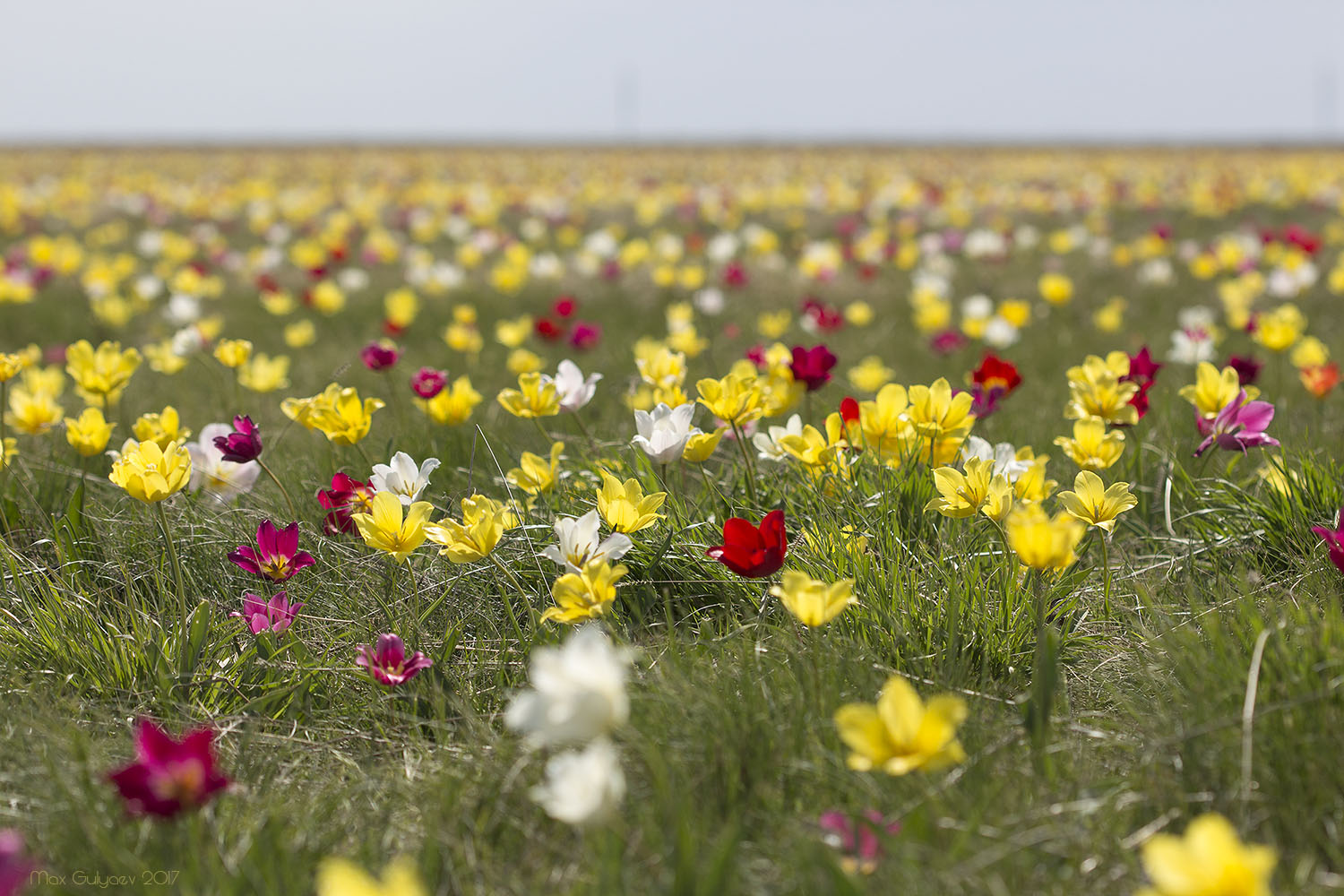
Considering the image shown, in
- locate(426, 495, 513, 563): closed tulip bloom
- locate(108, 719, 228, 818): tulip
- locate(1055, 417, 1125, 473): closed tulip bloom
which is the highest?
locate(1055, 417, 1125, 473): closed tulip bloom

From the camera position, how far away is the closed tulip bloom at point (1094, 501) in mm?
1894

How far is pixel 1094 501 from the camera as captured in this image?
6.30ft

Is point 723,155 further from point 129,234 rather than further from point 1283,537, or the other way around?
point 1283,537

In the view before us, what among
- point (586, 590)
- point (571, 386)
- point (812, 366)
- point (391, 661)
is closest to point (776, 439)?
point (812, 366)

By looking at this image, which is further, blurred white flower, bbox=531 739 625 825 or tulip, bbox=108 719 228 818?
tulip, bbox=108 719 228 818

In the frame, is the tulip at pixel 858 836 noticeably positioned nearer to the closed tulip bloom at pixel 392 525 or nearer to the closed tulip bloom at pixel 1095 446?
the closed tulip bloom at pixel 392 525

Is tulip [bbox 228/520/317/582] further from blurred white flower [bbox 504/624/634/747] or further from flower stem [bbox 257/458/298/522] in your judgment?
blurred white flower [bbox 504/624/634/747]

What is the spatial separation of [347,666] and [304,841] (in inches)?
22.8

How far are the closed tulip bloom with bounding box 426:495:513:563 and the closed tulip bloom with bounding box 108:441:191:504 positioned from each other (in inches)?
23.5

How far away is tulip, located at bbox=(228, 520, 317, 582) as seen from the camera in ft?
6.87

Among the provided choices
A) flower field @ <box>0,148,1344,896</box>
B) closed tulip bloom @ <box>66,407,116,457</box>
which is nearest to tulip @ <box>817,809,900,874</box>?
flower field @ <box>0,148,1344,896</box>

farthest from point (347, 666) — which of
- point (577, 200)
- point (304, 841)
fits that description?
point (577, 200)

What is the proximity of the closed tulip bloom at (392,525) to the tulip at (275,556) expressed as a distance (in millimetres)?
308

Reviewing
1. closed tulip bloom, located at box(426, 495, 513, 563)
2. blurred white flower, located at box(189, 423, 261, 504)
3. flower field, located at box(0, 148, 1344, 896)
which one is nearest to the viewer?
flower field, located at box(0, 148, 1344, 896)
